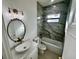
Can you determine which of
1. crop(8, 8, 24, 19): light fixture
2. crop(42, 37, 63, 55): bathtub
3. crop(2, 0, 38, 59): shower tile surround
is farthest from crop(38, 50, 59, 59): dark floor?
crop(8, 8, 24, 19): light fixture

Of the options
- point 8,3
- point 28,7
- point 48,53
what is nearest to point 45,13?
point 28,7

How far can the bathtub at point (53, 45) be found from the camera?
297 cm

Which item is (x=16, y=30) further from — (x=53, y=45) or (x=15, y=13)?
(x=53, y=45)

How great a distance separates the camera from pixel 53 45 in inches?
126

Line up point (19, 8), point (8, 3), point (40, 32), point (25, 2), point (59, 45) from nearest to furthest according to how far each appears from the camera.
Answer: point (8, 3)
point (19, 8)
point (25, 2)
point (59, 45)
point (40, 32)

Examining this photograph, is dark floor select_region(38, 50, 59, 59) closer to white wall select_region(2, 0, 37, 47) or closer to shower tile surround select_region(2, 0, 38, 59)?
shower tile surround select_region(2, 0, 38, 59)

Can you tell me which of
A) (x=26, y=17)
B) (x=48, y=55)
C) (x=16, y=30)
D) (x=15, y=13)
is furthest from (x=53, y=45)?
(x=15, y=13)

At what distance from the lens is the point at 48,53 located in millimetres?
3125

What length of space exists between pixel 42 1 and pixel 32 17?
1345mm

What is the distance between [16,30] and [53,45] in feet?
6.49

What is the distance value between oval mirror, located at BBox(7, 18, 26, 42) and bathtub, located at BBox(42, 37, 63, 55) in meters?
1.72

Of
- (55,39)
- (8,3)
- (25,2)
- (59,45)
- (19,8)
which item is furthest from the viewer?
(55,39)

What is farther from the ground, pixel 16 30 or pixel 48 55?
pixel 16 30

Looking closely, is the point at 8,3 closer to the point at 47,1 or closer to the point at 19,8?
the point at 19,8
